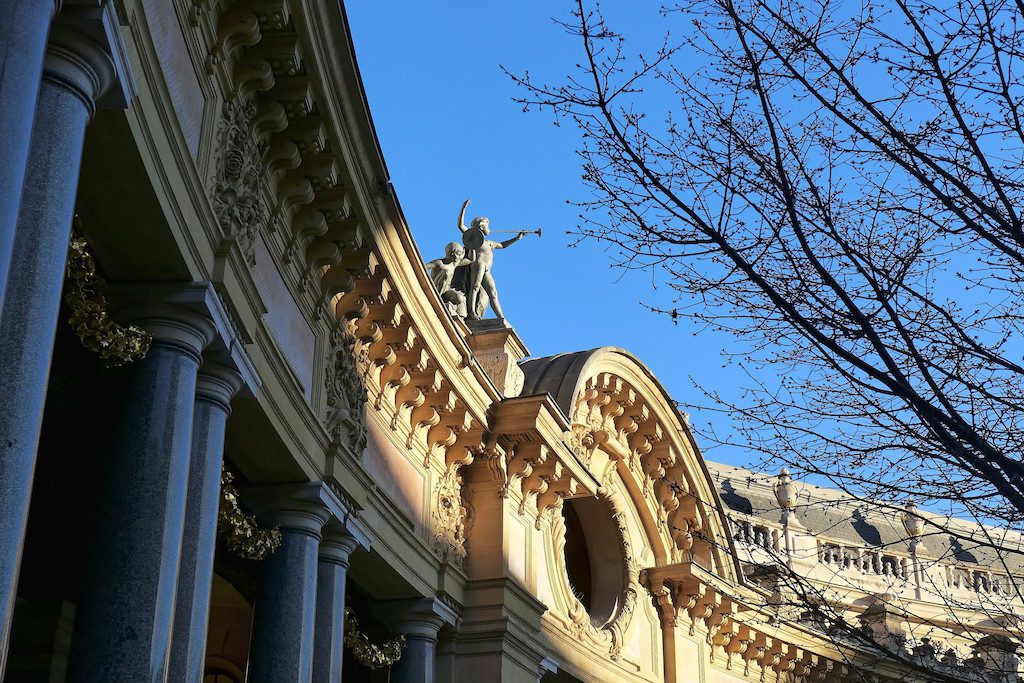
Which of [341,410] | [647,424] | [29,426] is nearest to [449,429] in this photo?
[341,410]

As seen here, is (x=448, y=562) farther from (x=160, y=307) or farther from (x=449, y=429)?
(x=160, y=307)

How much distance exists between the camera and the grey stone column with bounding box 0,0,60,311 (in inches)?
227

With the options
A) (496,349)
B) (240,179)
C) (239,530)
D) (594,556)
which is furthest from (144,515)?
(594,556)

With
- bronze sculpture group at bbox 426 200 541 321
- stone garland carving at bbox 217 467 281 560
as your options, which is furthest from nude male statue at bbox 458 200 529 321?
stone garland carving at bbox 217 467 281 560

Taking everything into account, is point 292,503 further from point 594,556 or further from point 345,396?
point 594,556

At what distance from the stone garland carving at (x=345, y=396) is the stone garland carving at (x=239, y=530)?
1471 mm

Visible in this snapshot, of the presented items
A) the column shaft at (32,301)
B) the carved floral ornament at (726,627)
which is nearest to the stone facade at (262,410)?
the column shaft at (32,301)

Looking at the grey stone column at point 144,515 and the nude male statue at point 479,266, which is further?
the nude male statue at point 479,266

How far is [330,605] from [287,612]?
1.24 metres

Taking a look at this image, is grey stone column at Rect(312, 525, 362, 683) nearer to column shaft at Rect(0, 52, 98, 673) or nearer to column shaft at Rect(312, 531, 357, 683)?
column shaft at Rect(312, 531, 357, 683)

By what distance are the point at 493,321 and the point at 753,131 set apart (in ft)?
33.7

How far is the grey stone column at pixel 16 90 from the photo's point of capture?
5773mm

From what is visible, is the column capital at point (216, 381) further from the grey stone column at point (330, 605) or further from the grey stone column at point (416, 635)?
the grey stone column at point (416, 635)

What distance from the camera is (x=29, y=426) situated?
603cm
